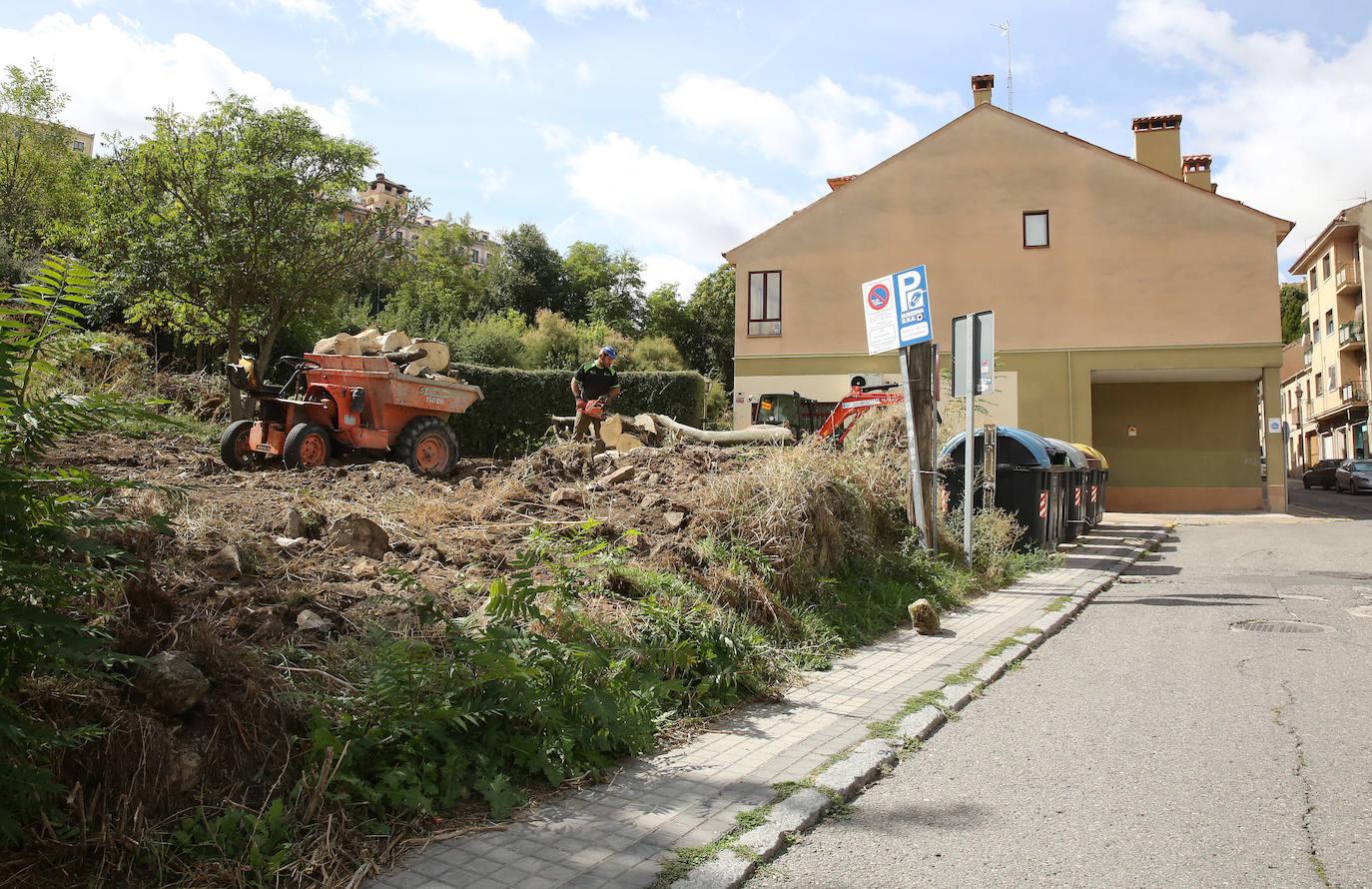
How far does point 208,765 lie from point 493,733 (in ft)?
3.54

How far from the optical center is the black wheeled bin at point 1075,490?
13961 mm

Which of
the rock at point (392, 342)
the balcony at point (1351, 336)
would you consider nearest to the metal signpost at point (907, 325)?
the rock at point (392, 342)

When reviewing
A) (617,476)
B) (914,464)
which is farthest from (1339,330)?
(617,476)

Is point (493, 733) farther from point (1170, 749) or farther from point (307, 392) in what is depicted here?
point (307, 392)

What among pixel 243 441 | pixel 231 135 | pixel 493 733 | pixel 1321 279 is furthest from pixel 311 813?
pixel 1321 279

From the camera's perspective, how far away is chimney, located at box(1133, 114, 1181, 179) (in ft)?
102

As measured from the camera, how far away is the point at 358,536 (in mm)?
5492

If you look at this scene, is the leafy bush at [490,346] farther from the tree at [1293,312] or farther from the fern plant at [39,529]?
the tree at [1293,312]

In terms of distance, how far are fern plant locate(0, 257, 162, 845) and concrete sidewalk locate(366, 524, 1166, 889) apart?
3.62 ft

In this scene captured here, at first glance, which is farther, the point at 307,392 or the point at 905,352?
the point at 307,392

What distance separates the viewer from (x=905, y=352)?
381 inches

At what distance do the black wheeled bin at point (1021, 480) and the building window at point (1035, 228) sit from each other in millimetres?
15712

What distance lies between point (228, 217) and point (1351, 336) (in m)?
53.3

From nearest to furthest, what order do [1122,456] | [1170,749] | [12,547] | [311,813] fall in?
[12,547]
[311,813]
[1170,749]
[1122,456]
